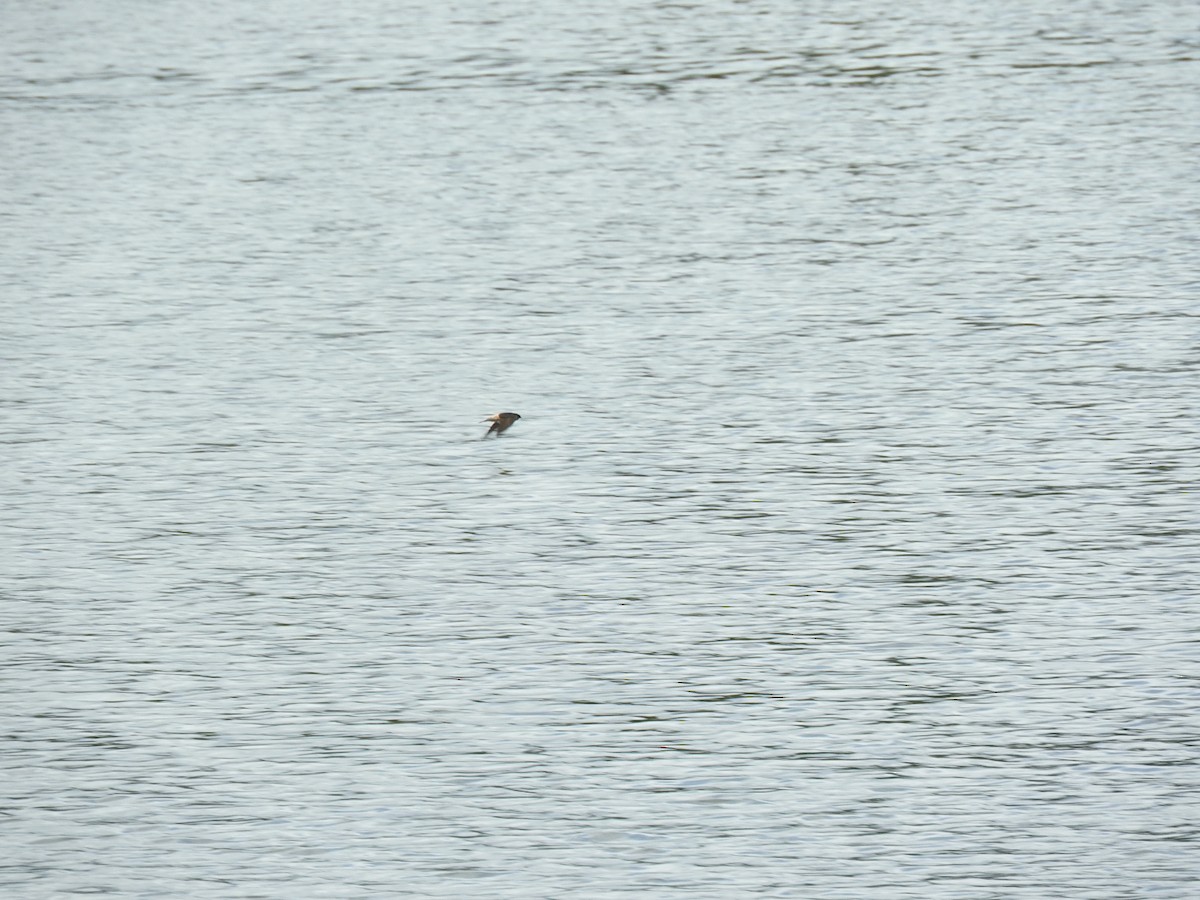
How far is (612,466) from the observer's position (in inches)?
82.3

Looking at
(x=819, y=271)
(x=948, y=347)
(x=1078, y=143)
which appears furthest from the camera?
(x=1078, y=143)

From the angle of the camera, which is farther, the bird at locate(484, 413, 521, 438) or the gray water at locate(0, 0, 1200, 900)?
the bird at locate(484, 413, 521, 438)

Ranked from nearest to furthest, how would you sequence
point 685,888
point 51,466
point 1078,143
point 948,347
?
point 685,888 → point 51,466 → point 948,347 → point 1078,143

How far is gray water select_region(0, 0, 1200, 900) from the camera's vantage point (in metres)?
1.49

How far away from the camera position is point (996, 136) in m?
3.00

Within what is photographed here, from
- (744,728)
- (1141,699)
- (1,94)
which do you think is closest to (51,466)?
(744,728)

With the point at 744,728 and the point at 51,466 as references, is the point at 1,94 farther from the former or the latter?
the point at 744,728

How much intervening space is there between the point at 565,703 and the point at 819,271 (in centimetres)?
109

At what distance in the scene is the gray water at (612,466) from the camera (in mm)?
1486

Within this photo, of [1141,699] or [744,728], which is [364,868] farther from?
[1141,699]

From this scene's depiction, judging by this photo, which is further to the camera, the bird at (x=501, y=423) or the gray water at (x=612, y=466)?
the bird at (x=501, y=423)

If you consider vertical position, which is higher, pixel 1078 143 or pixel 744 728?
pixel 1078 143

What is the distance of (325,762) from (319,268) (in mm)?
1233

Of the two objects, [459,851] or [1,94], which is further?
[1,94]
